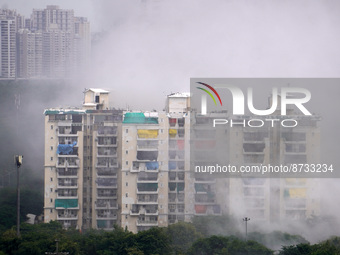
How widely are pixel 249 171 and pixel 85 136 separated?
3030mm

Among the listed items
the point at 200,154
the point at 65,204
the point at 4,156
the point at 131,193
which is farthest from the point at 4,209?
the point at 4,156

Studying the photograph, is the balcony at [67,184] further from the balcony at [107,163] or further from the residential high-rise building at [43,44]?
the residential high-rise building at [43,44]

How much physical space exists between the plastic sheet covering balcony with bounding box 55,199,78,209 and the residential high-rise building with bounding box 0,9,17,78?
50.5 ft

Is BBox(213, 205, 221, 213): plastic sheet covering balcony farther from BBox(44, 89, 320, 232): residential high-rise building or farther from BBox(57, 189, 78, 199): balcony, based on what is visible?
BBox(57, 189, 78, 199): balcony

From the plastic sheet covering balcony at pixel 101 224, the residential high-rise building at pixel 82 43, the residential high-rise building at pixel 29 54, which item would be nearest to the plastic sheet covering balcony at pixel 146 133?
the plastic sheet covering balcony at pixel 101 224

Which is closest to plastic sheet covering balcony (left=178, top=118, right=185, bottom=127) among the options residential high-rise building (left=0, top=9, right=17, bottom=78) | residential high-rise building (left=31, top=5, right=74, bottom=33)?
residential high-rise building (left=0, top=9, right=17, bottom=78)

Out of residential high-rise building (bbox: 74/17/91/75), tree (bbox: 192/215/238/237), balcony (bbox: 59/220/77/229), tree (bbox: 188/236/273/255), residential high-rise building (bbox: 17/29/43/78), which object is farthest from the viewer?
residential high-rise building (bbox: 17/29/43/78)

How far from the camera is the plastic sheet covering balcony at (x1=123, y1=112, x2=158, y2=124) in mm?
16016

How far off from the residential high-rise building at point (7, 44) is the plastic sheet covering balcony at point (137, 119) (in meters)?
15.7

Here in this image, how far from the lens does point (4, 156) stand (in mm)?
22359

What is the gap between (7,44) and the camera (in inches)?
1227

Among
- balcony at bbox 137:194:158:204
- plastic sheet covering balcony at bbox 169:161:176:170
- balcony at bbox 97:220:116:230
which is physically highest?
plastic sheet covering balcony at bbox 169:161:176:170

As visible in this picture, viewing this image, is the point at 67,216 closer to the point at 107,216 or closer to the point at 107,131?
the point at 107,216

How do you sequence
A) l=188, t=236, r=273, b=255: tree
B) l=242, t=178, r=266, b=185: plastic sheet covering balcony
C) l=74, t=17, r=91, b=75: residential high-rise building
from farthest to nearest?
l=74, t=17, r=91, b=75: residential high-rise building, l=242, t=178, r=266, b=185: plastic sheet covering balcony, l=188, t=236, r=273, b=255: tree
